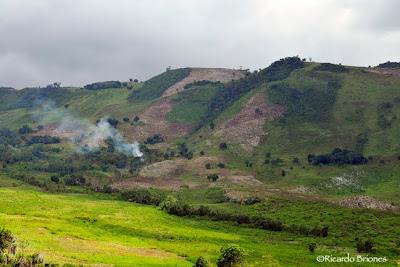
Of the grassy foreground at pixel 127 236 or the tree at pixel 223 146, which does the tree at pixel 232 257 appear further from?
the tree at pixel 223 146

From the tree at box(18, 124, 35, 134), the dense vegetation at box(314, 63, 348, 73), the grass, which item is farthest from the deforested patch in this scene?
the tree at box(18, 124, 35, 134)

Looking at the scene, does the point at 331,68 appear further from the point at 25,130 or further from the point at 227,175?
the point at 25,130

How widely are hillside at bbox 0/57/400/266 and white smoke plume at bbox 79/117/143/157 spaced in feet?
1.88

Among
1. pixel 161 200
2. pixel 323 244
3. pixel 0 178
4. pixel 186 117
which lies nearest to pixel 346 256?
pixel 323 244

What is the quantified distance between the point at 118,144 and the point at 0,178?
6233 centimetres

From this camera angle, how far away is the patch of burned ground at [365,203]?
273ft

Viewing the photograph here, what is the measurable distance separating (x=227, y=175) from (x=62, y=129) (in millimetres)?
99052

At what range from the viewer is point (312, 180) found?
364 feet

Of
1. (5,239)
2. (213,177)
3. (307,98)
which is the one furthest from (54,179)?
(307,98)

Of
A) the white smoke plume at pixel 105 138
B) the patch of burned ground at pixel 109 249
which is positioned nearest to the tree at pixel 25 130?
the white smoke plume at pixel 105 138

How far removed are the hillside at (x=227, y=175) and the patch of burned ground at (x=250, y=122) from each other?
0.55 metres

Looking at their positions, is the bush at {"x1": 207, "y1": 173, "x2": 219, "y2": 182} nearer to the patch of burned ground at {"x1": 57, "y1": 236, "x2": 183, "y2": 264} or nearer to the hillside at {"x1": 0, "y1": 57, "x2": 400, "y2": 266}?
the hillside at {"x1": 0, "y1": 57, "x2": 400, "y2": 266}

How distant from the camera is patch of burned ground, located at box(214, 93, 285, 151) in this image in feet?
493

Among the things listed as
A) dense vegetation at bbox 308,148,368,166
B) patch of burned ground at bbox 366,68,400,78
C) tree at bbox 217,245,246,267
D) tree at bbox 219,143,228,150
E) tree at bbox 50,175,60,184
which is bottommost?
tree at bbox 217,245,246,267
